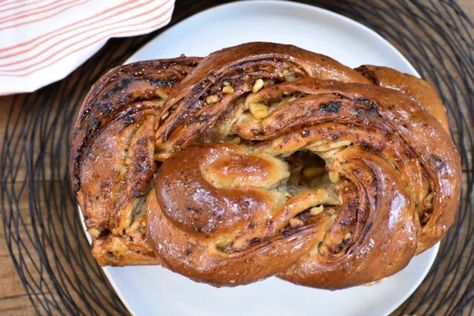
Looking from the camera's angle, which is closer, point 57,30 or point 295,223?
point 295,223

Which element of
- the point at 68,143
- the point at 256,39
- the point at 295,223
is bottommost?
the point at 68,143

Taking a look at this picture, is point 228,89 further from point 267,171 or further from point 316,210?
point 316,210

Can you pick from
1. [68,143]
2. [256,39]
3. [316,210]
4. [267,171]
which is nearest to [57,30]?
[68,143]

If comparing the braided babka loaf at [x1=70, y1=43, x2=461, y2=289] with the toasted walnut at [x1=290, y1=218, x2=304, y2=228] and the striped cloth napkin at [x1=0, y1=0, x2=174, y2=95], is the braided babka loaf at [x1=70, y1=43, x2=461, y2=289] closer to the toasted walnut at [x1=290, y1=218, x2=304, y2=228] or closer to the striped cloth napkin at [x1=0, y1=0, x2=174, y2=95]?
the toasted walnut at [x1=290, y1=218, x2=304, y2=228]

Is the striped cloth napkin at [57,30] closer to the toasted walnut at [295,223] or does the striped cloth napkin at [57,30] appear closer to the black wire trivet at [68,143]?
the black wire trivet at [68,143]

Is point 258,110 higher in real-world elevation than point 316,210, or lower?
higher

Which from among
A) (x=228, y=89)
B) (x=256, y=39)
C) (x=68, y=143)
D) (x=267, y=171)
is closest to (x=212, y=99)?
(x=228, y=89)

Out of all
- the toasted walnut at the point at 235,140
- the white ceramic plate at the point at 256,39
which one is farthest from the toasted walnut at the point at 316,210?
the white ceramic plate at the point at 256,39
